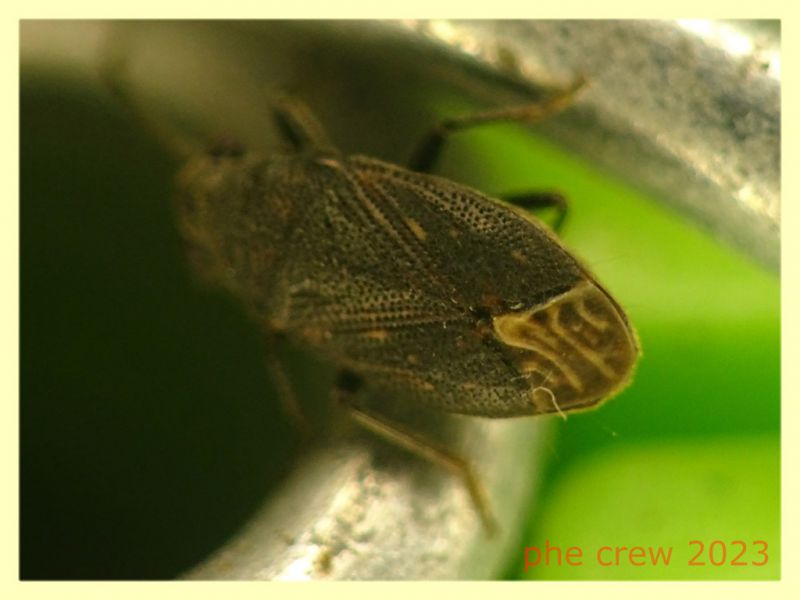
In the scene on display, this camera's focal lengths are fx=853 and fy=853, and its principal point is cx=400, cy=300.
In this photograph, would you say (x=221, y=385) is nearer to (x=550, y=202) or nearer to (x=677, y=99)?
(x=550, y=202)

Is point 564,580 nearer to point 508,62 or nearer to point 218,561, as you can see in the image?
point 218,561

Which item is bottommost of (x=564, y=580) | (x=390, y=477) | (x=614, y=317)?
(x=564, y=580)

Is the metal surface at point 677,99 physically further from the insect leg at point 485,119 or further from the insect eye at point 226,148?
the insect eye at point 226,148

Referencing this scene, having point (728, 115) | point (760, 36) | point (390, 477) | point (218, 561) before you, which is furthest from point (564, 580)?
point (760, 36)

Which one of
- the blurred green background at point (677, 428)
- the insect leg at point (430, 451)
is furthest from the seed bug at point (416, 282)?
the blurred green background at point (677, 428)

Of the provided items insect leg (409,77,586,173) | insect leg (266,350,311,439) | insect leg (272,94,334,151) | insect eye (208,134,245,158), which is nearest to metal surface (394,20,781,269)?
insect leg (409,77,586,173)

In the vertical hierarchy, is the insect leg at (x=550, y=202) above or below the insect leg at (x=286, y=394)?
above

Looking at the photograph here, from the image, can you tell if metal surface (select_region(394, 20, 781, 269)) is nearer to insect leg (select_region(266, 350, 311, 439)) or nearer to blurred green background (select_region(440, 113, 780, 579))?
blurred green background (select_region(440, 113, 780, 579))
